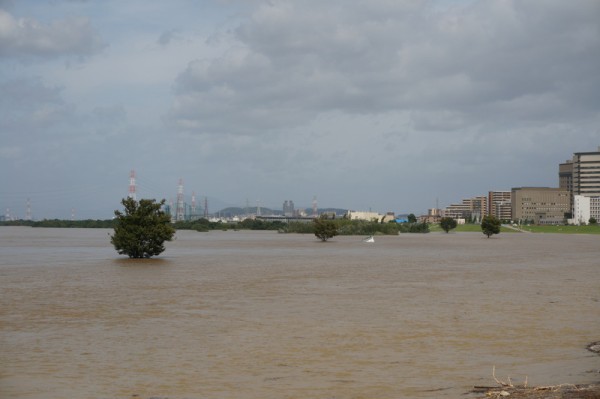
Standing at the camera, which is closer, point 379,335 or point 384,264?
point 379,335

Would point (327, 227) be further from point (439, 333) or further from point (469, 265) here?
point (439, 333)

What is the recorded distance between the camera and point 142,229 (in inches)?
1687

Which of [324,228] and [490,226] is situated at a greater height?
[490,226]

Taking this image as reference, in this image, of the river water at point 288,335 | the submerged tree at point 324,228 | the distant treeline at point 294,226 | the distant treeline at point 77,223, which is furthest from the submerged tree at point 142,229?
the distant treeline at point 77,223

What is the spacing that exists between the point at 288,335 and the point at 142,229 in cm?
2866

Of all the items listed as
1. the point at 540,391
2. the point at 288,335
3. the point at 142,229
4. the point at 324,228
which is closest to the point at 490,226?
the point at 324,228

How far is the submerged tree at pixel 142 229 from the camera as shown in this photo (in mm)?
41531

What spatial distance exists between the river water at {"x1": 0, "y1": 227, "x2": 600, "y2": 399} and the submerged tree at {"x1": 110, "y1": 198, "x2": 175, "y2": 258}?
10.7 meters

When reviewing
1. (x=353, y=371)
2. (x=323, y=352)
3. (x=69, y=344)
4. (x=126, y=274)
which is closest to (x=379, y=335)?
(x=323, y=352)

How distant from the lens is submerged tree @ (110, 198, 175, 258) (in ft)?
136

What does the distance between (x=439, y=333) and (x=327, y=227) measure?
66868 mm

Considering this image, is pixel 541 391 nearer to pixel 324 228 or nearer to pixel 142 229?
pixel 142 229

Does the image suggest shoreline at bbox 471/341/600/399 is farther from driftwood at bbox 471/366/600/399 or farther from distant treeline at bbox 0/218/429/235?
distant treeline at bbox 0/218/429/235

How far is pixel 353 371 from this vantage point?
11859 mm
